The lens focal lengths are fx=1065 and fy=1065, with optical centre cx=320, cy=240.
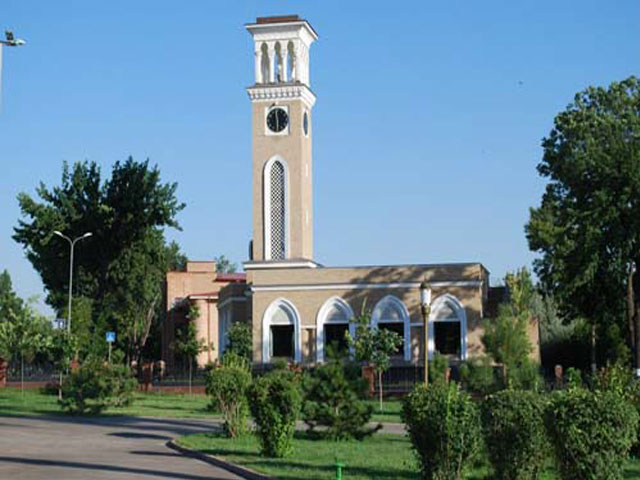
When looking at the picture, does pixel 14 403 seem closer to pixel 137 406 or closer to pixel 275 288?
pixel 137 406

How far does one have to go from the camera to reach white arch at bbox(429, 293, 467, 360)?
51.1m

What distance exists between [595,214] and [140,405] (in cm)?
1957

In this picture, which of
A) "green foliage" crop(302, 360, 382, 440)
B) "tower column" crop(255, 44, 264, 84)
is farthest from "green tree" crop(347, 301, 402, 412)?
"tower column" crop(255, 44, 264, 84)

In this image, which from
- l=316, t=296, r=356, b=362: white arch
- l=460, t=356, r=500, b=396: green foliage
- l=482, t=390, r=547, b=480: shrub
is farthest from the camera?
l=316, t=296, r=356, b=362: white arch

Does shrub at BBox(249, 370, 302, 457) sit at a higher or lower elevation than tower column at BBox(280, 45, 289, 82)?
lower

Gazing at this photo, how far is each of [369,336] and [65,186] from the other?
28.9 meters

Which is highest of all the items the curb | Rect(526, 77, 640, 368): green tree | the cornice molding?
the cornice molding

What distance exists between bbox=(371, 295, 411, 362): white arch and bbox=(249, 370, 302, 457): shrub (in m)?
31.0

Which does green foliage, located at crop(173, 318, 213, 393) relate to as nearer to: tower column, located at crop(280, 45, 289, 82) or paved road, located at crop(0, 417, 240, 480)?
tower column, located at crop(280, 45, 289, 82)

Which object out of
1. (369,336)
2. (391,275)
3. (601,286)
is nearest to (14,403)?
(369,336)

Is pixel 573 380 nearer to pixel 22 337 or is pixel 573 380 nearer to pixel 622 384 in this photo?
pixel 622 384

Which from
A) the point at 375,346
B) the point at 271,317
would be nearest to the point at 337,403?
the point at 375,346

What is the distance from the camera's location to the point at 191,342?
6588 centimetres

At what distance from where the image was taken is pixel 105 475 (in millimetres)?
17719
